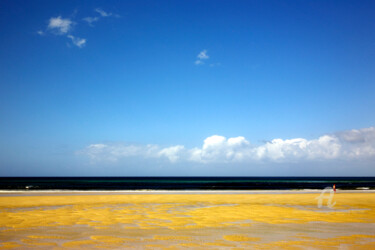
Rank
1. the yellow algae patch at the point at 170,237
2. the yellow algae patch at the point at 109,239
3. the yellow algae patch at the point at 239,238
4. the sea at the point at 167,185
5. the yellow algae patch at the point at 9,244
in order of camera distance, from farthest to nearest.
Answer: the sea at the point at 167,185 < the yellow algae patch at the point at 170,237 < the yellow algae patch at the point at 239,238 < the yellow algae patch at the point at 109,239 < the yellow algae patch at the point at 9,244

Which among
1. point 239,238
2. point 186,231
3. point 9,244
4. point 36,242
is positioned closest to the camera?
point 9,244

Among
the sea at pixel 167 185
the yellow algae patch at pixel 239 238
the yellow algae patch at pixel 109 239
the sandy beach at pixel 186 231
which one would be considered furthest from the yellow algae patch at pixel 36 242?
the sea at pixel 167 185

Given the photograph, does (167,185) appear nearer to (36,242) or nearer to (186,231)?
(186,231)

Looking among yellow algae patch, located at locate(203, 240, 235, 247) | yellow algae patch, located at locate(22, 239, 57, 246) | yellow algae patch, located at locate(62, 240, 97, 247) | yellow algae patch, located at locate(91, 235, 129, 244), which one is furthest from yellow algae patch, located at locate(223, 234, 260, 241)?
yellow algae patch, located at locate(22, 239, 57, 246)

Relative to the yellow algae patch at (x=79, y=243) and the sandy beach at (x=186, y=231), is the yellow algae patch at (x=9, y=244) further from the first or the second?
the yellow algae patch at (x=79, y=243)

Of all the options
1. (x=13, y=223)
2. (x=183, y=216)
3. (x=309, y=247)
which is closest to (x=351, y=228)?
(x=309, y=247)

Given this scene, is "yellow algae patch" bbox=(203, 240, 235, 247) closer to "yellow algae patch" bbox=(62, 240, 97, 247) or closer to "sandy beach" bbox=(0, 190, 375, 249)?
"sandy beach" bbox=(0, 190, 375, 249)

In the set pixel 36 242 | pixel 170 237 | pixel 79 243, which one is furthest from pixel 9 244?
pixel 170 237

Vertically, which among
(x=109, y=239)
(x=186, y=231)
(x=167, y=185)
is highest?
(x=109, y=239)

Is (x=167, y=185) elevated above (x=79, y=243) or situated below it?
below

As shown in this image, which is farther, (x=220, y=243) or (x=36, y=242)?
(x=36, y=242)

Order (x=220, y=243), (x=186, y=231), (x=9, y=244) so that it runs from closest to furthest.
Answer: (x=9, y=244)
(x=220, y=243)
(x=186, y=231)

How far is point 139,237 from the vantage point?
930 cm

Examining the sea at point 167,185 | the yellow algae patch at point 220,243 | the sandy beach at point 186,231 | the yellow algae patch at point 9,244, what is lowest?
the sea at point 167,185
